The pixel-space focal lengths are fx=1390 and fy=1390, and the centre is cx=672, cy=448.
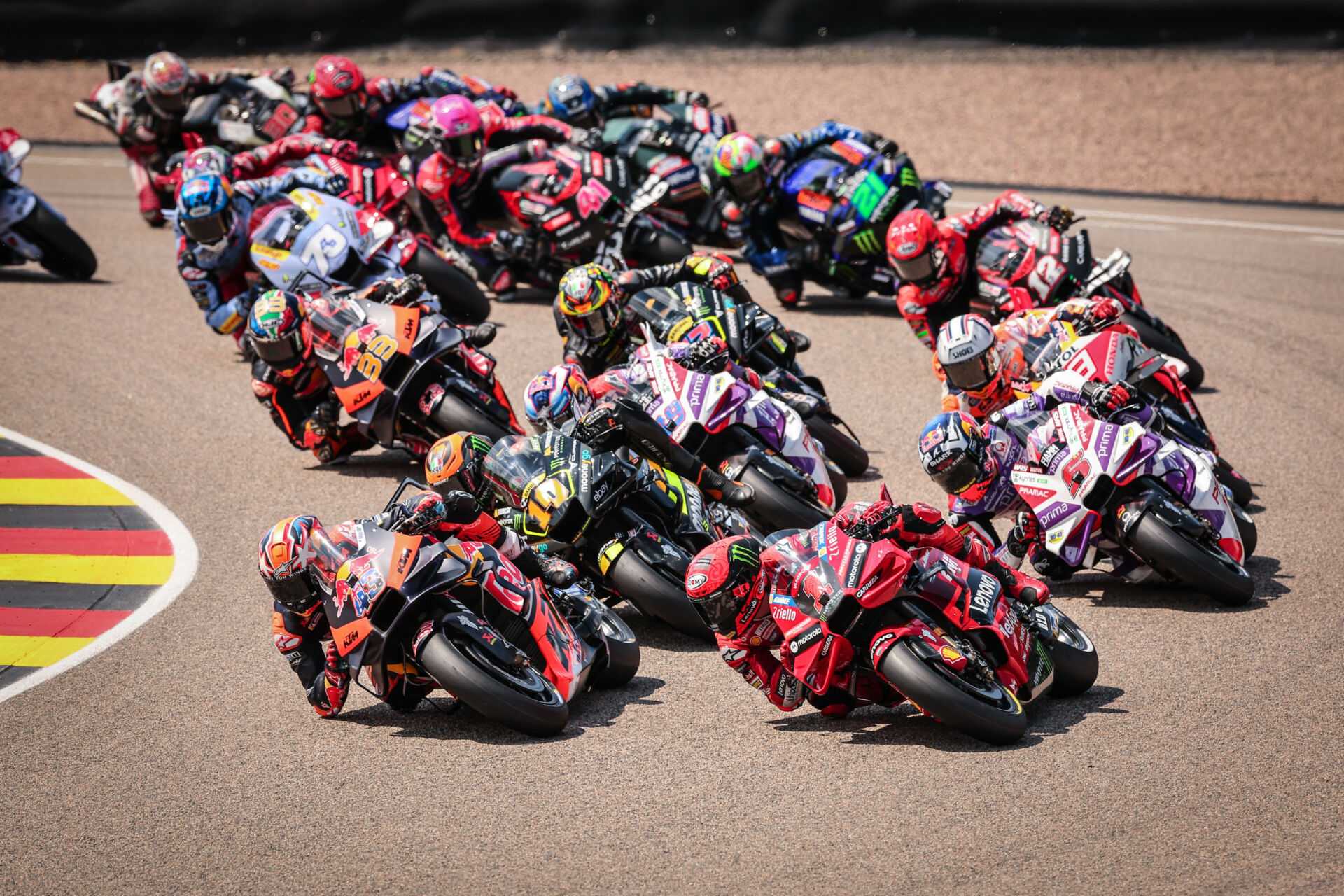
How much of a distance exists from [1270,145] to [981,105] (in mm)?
4238

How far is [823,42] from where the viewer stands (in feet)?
73.3

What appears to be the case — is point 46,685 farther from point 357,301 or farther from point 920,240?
point 920,240

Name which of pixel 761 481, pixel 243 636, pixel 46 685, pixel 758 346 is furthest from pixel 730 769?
pixel 758 346

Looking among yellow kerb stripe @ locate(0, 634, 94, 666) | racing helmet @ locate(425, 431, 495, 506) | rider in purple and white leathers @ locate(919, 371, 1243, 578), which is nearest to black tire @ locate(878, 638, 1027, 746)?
rider in purple and white leathers @ locate(919, 371, 1243, 578)

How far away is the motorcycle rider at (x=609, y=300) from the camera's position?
34.1ft

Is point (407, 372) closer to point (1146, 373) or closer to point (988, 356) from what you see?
point (988, 356)

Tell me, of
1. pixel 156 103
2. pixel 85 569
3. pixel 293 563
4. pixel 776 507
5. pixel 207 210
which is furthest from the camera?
pixel 156 103

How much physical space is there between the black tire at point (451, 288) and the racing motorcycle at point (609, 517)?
17.5 feet

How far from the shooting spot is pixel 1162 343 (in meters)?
11.6

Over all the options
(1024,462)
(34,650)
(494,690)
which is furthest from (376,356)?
(1024,462)

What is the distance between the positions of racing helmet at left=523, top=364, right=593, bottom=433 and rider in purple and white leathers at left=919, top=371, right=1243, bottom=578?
7.36 ft

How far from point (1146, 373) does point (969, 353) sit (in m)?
1.22

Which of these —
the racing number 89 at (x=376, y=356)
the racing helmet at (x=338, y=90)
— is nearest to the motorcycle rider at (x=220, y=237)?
the racing number 89 at (x=376, y=356)

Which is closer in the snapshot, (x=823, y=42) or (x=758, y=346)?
(x=758, y=346)
